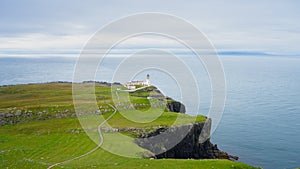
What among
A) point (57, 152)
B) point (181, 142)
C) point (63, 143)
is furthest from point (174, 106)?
point (57, 152)

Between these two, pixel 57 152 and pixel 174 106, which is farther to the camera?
pixel 174 106

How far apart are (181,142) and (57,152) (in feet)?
84.5

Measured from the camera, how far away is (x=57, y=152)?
3931cm

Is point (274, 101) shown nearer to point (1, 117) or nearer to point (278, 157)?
point (278, 157)

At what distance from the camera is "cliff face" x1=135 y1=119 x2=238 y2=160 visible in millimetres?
50034

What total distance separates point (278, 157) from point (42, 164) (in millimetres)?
54378

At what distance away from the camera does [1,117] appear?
55812mm

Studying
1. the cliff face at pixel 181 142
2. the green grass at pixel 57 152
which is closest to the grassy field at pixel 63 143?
the green grass at pixel 57 152

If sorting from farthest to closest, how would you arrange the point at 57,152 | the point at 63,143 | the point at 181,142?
the point at 181,142 < the point at 63,143 < the point at 57,152

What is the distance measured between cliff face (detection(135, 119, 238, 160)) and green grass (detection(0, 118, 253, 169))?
25.7 ft

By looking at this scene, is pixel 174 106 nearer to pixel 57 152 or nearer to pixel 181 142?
pixel 181 142

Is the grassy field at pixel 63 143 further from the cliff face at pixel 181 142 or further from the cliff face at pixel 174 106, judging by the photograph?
the cliff face at pixel 174 106

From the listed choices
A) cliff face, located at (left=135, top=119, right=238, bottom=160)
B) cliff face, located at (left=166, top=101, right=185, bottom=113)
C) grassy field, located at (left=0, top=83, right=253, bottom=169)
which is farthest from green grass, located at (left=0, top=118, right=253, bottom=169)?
cliff face, located at (left=166, top=101, right=185, bottom=113)

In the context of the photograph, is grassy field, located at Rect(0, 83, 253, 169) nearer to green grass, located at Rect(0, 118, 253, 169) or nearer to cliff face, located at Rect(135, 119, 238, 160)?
green grass, located at Rect(0, 118, 253, 169)
